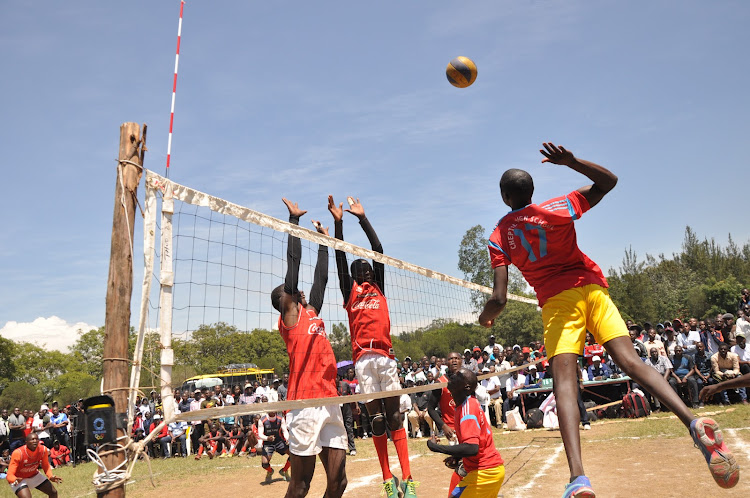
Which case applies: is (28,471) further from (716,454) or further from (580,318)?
(716,454)

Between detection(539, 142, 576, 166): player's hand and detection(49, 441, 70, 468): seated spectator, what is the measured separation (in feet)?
64.3

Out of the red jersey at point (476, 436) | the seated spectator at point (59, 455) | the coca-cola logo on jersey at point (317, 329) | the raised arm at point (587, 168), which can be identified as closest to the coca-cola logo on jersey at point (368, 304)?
the coca-cola logo on jersey at point (317, 329)

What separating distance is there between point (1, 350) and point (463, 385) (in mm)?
58922

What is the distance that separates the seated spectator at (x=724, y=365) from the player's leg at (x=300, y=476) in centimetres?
1134

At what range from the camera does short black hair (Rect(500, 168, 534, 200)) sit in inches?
155

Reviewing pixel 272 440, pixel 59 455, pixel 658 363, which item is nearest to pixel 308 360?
pixel 272 440

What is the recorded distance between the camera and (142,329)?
3.88 m

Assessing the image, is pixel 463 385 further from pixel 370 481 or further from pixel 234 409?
pixel 370 481

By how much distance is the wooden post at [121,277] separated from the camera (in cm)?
381

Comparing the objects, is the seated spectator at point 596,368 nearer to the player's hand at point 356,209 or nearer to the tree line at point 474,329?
the tree line at point 474,329

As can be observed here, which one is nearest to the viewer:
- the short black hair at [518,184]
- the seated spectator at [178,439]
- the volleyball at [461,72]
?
the short black hair at [518,184]

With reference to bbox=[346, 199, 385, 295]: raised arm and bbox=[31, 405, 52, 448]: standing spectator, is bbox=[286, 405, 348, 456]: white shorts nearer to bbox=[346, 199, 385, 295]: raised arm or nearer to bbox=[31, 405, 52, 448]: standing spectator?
bbox=[346, 199, 385, 295]: raised arm

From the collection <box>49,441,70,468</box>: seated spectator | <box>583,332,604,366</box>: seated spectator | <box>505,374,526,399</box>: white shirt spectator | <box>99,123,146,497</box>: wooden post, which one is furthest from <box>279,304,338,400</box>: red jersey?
<box>49,441,70,468</box>: seated spectator

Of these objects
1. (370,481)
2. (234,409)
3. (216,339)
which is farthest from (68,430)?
(234,409)
